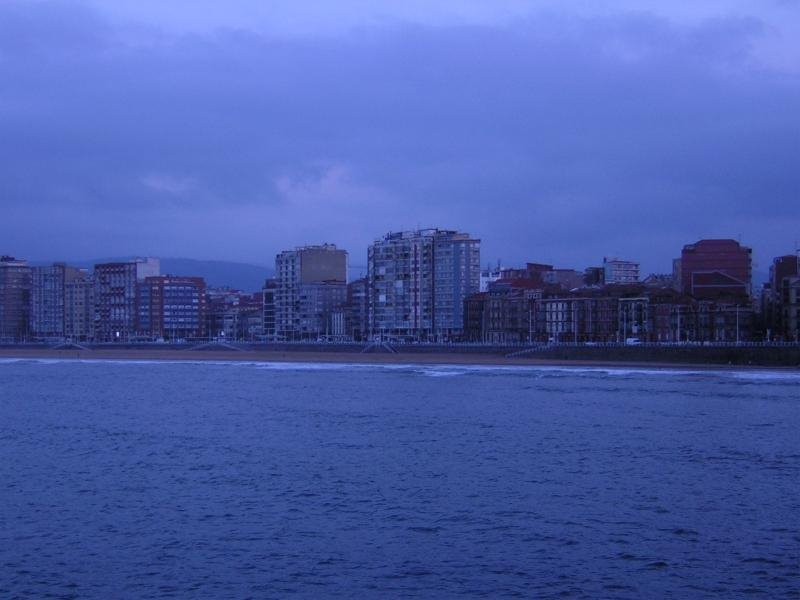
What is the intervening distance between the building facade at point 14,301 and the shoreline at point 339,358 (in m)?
25.9

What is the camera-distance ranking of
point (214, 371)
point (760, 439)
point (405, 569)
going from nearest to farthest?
point (405, 569)
point (760, 439)
point (214, 371)

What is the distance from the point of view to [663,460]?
28.6 metres

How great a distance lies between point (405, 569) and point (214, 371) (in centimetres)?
6622

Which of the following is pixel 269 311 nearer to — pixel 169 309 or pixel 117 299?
pixel 169 309

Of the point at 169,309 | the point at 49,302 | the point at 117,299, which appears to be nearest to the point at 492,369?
the point at 169,309

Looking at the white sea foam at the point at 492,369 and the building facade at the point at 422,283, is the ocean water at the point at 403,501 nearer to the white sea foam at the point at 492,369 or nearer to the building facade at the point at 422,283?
Answer: the white sea foam at the point at 492,369

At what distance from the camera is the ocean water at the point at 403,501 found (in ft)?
55.9

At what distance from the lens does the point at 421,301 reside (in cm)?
11769

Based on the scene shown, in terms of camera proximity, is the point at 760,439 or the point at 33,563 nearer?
the point at 33,563

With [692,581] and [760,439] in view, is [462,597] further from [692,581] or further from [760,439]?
[760,439]

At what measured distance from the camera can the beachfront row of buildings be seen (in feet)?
300

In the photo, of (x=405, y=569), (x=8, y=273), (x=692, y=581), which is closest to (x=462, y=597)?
(x=405, y=569)

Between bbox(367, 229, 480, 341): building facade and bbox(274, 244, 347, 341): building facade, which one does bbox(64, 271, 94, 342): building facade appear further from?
bbox(367, 229, 480, 341): building facade

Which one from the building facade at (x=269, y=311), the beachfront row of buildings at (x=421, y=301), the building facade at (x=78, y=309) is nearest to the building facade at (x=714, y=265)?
the beachfront row of buildings at (x=421, y=301)
